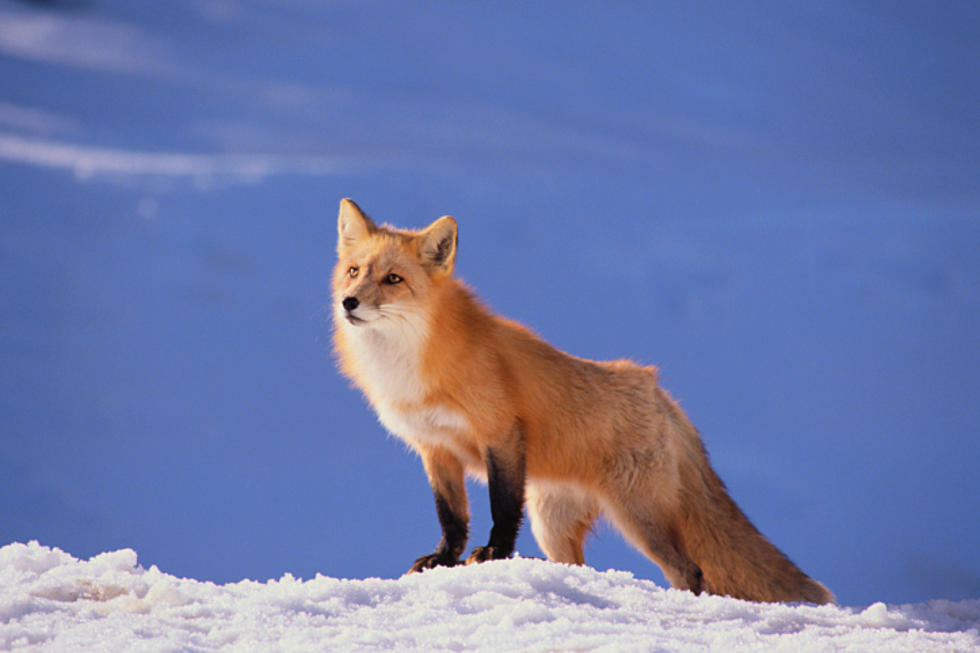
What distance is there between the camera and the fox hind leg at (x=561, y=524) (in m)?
6.72

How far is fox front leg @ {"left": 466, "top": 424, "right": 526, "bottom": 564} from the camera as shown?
573 centimetres

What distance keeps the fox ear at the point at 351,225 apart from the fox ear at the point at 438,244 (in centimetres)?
42

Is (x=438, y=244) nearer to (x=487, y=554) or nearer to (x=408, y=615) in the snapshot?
(x=487, y=554)

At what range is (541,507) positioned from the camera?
6.83 m

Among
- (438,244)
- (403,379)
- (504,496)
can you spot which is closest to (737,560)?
(504,496)

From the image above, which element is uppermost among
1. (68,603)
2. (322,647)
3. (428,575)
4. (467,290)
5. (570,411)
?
(467,290)

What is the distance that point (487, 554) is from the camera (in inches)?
223

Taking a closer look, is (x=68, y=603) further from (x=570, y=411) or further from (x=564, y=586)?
(x=570, y=411)

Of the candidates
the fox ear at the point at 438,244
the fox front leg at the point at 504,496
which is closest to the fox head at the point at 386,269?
the fox ear at the point at 438,244

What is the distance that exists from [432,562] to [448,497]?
0.44 m

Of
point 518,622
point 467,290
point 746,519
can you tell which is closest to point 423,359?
point 467,290

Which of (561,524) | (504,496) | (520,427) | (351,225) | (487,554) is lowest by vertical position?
(487,554)

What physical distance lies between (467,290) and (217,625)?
10.5 ft

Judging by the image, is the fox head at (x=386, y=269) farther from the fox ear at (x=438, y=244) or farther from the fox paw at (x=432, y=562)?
the fox paw at (x=432, y=562)
